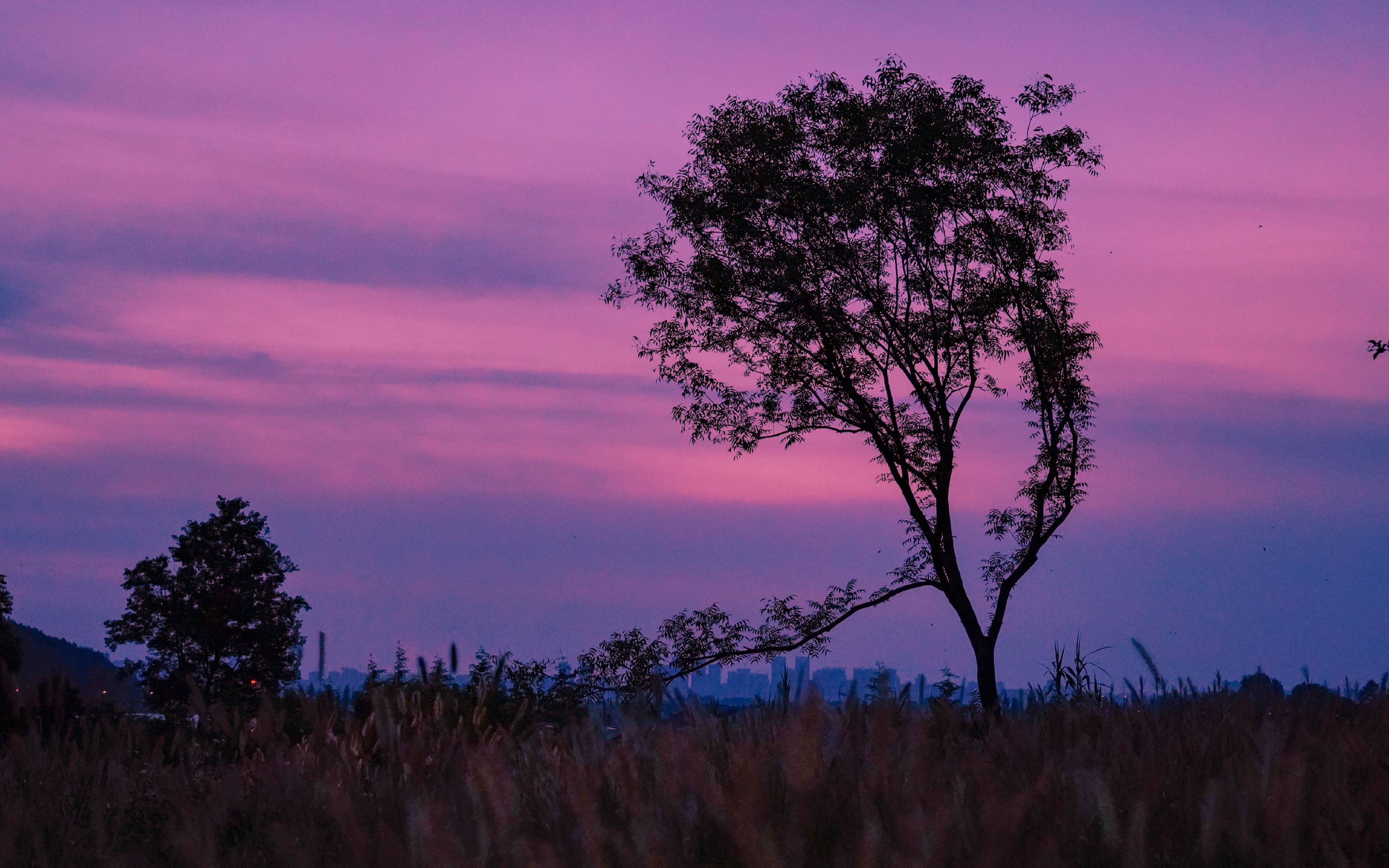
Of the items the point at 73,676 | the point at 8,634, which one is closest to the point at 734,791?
the point at 73,676

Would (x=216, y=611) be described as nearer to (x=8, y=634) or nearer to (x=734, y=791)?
(x=8, y=634)

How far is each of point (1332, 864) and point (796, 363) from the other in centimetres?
2553

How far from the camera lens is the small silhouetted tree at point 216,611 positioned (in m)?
55.7

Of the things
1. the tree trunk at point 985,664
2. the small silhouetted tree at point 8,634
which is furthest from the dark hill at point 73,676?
the tree trunk at point 985,664

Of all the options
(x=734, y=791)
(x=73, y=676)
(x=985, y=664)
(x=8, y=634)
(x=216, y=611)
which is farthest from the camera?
(x=216, y=611)

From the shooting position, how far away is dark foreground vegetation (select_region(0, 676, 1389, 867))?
2143mm

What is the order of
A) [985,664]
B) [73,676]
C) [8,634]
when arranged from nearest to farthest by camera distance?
[73,676] → [985,664] → [8,634]

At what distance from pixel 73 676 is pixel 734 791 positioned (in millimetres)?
5660

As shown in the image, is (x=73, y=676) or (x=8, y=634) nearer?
(x=73, y=676)

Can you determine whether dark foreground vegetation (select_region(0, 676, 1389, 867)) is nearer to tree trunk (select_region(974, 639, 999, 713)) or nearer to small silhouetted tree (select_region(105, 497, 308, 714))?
tree trunk (select_region(974, 639, 999, 713))

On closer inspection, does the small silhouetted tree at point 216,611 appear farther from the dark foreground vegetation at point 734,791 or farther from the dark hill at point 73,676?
the dark foreground vegetation at point 734,791

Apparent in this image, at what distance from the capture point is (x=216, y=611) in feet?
182

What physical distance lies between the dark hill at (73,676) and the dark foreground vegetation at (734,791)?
0.85 meters

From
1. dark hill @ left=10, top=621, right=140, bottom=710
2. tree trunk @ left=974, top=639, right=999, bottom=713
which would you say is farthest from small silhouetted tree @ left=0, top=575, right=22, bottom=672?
tree trunk @ left=974, top=639, right=999, bottom=713
